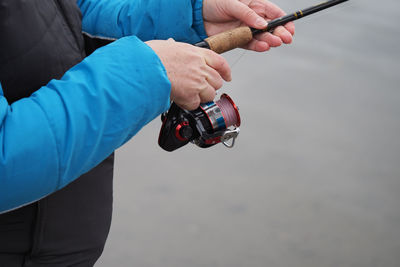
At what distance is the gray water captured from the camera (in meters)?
1.70

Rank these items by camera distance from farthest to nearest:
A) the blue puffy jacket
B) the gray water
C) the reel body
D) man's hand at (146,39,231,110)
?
the gray water, the reel body, man's hand at (146,39,231,110), the blue puffy jacket

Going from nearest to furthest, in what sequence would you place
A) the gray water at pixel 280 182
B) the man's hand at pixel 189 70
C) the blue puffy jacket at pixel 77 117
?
the blue puffy jacket at pixel 77 117, the man's hand at pixel 189 70, the gray water at pixel 280 182

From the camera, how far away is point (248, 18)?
1008 mm

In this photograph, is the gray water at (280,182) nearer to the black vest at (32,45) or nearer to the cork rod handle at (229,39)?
the cork rod handle at (229,39)

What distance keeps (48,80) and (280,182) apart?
57.1 inches

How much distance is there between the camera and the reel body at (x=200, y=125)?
0.96 meters

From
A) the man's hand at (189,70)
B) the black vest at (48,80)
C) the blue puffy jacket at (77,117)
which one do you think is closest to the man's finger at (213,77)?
the man's hand at (189,70)

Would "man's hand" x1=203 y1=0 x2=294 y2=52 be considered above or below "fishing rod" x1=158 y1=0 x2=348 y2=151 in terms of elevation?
above

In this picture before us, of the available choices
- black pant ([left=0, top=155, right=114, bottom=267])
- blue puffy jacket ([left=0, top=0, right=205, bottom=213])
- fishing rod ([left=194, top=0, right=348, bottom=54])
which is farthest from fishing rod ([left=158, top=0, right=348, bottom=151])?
blue puffy jacket ([left=0, top=0, right=205, bottom=213])

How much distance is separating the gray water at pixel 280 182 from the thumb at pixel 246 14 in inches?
9.0

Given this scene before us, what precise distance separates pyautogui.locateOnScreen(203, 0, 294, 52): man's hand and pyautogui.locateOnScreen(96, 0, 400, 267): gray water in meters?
0.18

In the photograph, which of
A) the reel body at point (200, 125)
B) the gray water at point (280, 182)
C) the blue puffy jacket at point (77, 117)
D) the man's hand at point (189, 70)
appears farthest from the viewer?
the gray water at point (280, 182)

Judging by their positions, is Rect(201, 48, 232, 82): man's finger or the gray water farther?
the gray water

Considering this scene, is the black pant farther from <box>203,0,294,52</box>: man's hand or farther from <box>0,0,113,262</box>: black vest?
<box>203,0,294,52</box>: man's hand
